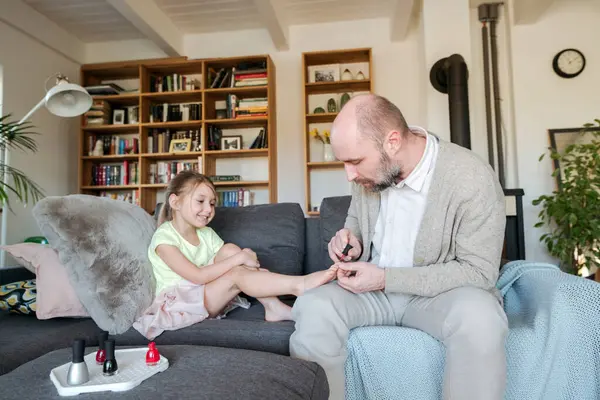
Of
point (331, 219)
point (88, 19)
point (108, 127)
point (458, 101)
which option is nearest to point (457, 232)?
point (331, 219)

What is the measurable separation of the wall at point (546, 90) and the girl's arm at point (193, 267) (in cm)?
323

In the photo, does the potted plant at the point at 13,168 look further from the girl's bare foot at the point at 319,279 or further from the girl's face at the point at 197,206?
the girl's bare foot at the point at 319,279

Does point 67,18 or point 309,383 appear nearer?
point 309,383

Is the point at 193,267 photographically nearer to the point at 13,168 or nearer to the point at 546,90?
the point at 13,168

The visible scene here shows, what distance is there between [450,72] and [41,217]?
2.94m

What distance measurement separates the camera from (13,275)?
5.92 feet

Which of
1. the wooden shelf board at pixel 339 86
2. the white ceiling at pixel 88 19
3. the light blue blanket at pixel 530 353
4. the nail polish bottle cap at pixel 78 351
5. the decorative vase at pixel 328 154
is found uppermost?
the white ceiling at pixel 88 19

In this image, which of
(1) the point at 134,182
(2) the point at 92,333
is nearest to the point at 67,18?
(1) the point at 134,182

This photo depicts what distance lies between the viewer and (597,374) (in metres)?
1.08

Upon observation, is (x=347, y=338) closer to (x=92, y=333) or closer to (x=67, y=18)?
(x=92, y=333)

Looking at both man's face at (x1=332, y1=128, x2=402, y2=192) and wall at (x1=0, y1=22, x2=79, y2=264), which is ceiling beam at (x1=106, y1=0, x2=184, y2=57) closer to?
wall at (x1=0, y1=22, x2=79, y2=264)

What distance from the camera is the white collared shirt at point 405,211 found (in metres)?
1.30

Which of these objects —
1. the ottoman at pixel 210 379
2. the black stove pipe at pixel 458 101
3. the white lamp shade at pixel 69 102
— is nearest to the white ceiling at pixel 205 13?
the black stove pipe at pixel 458 101

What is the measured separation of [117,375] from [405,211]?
3.02 ft
